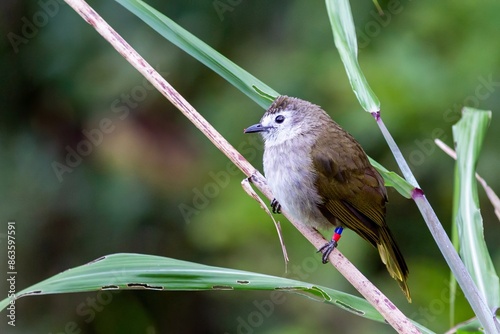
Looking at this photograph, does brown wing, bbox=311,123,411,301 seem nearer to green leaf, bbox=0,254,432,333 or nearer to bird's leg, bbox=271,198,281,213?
bird's leg, bbox=271,198,281,213

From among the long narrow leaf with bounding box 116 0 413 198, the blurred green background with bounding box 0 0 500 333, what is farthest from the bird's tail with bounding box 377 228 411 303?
the blurred green background with bounding box 0 0 500 333

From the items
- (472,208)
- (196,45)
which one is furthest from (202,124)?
(472,208)

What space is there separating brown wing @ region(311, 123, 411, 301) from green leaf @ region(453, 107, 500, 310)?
30.2 inches

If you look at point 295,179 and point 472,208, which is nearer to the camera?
point 472,208

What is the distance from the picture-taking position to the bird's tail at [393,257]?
2.94 metres

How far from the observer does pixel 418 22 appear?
437 cm

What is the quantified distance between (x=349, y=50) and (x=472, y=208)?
2.21 ft

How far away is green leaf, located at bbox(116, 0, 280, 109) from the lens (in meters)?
2.29

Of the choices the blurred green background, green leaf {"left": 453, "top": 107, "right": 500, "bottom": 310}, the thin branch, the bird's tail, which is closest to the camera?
the thin branch

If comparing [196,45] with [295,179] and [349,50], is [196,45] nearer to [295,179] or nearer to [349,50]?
[349,50]

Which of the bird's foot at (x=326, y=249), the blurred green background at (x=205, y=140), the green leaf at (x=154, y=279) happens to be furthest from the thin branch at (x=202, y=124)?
the blurred green background at (x=205, y=140)

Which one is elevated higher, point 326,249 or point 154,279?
point 154,279

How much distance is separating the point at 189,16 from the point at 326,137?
1.65 metres

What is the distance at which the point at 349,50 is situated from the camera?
224cm
